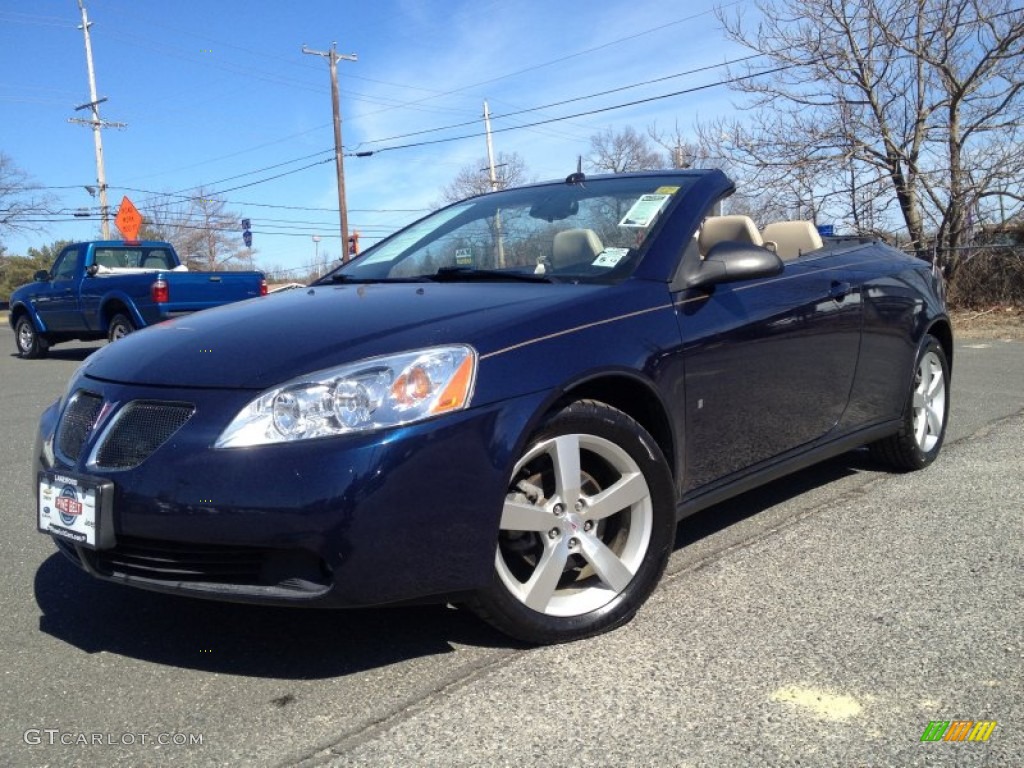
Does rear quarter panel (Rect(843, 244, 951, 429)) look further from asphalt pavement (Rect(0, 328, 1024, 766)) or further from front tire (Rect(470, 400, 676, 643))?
front tire (Rect(470, 400, 676, 643))

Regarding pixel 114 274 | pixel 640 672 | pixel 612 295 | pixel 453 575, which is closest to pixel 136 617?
pixel 453 575

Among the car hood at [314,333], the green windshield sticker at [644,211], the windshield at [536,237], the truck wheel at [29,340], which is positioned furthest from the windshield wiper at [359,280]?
the truck wheel at [29,340]

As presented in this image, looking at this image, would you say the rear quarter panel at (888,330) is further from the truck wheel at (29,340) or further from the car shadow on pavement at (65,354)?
the truck wheel at (29,340)

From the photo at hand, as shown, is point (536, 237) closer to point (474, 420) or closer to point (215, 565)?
point (474, 420)

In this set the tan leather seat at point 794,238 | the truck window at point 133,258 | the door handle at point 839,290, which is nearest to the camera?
the door handle at point 839,290

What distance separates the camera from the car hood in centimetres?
262

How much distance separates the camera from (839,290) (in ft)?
13.5

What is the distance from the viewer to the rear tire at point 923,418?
4773 mm

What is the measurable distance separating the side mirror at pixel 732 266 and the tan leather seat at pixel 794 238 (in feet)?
4.56

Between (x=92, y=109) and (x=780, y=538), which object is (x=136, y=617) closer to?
(x=780, y=538)

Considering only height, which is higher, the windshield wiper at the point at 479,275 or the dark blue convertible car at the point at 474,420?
the windshield wiper at the point at 479,275

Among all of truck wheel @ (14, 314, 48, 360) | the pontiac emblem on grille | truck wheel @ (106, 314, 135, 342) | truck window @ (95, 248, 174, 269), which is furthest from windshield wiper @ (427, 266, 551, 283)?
truck wheel @ (14, 314, 48, 360)

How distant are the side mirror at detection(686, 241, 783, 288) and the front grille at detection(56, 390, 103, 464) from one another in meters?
2.03

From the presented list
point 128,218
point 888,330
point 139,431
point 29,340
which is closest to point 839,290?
point 888,330
